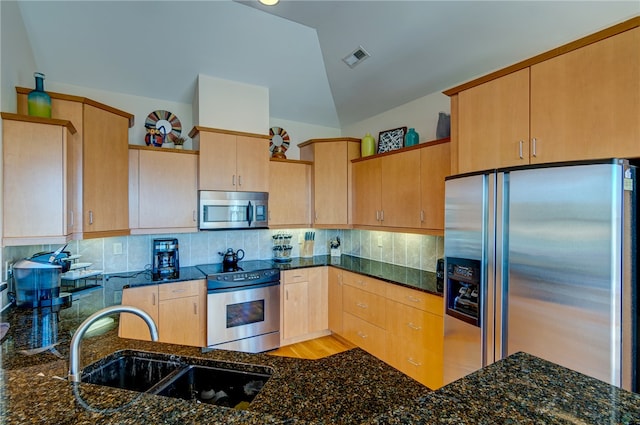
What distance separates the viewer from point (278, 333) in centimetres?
333

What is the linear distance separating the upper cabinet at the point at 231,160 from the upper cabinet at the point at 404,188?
1170mm

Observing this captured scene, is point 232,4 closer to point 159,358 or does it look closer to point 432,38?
point 432,38

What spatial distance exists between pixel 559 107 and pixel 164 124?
11.6 ft

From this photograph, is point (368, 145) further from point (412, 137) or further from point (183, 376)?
point (183, 376)

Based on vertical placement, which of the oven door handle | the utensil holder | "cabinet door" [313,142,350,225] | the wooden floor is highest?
"cabinet door" [313,142,350,225]

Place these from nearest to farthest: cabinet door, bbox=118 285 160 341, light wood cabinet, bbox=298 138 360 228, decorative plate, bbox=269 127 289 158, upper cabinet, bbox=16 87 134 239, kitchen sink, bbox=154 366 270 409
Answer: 1. kitchen sink, bbox=154 366 270 409
2. upper cabinet, bbox=16 87 134 239
3. cabinet door, bbox=118 285 160 341
4. light wood cabinet, bbox=298 138 360 228
5. decorative plate, bbox=269 127 289 158

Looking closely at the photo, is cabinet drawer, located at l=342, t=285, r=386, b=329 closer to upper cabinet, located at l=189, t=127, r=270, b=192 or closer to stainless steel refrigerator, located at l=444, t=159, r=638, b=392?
stainless steel refrigerator, located at l=444, t=159, r=638, b=392

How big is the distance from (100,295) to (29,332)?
2.61 feet

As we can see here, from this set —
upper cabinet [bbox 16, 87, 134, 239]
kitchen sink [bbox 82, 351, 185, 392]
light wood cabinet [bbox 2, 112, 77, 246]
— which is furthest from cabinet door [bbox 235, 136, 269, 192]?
kitchen sink [bbox 82, 351, 185, 392]

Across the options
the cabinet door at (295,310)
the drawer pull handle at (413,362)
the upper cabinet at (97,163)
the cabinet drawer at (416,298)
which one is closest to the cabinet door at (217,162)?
the upper cabinet at (97,163)

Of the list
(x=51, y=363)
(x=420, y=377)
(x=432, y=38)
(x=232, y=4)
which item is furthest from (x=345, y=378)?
(x=232, y=4)

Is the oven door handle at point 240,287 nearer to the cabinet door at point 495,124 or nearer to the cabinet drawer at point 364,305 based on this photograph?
the cabinet drawer at point 364,305

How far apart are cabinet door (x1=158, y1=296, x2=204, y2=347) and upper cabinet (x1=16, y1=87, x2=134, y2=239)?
0.81 metres

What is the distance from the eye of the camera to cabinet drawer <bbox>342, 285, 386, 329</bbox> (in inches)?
116
